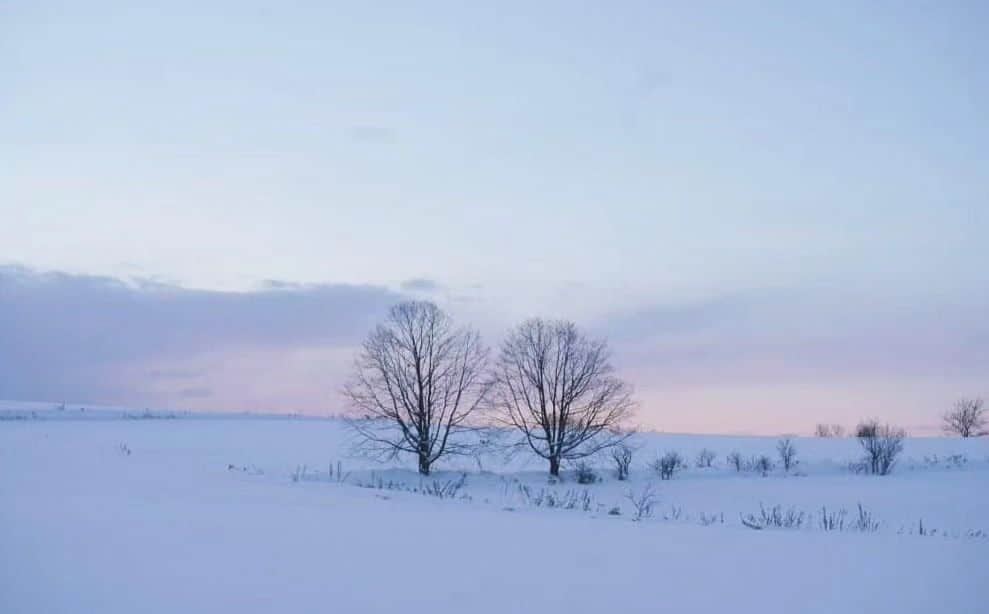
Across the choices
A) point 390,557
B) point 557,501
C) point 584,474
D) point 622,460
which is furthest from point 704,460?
point 390,557

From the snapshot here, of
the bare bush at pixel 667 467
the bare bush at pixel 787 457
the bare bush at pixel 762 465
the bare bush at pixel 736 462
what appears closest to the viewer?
the bare bush at pixel 667 467

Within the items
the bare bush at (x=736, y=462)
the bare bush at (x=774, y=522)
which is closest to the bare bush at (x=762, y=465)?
the bare bush at (x=736, y=462)

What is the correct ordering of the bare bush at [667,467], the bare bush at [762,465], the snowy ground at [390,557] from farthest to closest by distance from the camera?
the bare bush at [762,465] → the bare bush at [667,467] → the snowy ground at [390,557]

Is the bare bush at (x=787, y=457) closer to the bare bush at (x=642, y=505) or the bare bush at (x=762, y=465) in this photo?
the bare bush at (x=762, y=465)

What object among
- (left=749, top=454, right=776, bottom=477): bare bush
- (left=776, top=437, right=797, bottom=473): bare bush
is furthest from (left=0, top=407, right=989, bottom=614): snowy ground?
(left=776, top=437, right=797, bottom=473): bare bush

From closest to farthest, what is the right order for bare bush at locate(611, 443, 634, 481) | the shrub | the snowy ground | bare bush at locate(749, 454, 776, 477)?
the snowy ground, the shrub, bare bush at locate(611, 443, 634, 481), bare bush at locate(749, 454, 776, 477)

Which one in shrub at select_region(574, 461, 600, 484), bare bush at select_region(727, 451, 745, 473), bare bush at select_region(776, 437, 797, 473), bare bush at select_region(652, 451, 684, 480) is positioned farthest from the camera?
bare bush at select_region(776, 437, 797, 473)

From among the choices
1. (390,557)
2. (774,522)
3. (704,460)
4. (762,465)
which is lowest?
(762,465)

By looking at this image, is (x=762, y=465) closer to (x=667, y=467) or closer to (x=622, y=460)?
(x=667, y=467)

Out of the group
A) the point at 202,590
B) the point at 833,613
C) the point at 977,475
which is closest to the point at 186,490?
the point at 202,590

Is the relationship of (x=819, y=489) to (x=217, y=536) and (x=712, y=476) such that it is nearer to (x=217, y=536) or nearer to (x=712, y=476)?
(x=712, y=476)

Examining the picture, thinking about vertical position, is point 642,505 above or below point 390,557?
below

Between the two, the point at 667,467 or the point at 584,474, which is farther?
the point at 667,467

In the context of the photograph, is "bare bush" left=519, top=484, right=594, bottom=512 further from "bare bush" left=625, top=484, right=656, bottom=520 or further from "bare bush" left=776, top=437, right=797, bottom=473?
"bare bush" left=776, top=437, right=797, bottom=473
